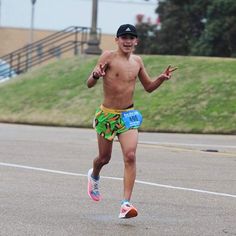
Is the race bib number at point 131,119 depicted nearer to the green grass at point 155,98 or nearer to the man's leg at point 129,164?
the man's leg at point 129,164

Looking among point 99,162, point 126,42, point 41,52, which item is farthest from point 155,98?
point 41,52

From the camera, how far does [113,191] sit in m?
10.4

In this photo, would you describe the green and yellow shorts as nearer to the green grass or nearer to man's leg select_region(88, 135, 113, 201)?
man's leg select_region(88, 135, 113, 201)

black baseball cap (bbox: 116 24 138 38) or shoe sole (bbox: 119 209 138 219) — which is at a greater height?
black baseball cap (bbox: 116 24 138 38)

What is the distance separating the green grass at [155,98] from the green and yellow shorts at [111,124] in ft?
49.2

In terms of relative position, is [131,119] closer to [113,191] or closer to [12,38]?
[113,191]

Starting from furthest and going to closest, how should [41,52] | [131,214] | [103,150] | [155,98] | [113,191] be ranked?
[41,52] → [155,98] → [113,191] → [103,150] → [131,214]

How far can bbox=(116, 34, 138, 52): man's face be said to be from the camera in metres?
8.35

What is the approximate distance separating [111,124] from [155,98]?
59.8 ft

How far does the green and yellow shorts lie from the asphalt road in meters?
0.90

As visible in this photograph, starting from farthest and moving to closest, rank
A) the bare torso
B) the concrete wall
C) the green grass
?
the concrete wall < the green grass < the bare torso

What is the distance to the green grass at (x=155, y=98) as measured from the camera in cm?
2433

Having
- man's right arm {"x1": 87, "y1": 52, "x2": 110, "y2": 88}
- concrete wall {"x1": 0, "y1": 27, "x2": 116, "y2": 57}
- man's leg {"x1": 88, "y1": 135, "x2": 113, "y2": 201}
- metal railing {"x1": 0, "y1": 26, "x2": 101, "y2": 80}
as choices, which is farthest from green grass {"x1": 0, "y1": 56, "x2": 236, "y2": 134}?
concrete wall {"x1": 0, "y1": 27, "x2": 116, "y2": 57}

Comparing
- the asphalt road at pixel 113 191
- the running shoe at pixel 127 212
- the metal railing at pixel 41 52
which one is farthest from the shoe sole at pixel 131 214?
the metal railing at pixel 41 52
